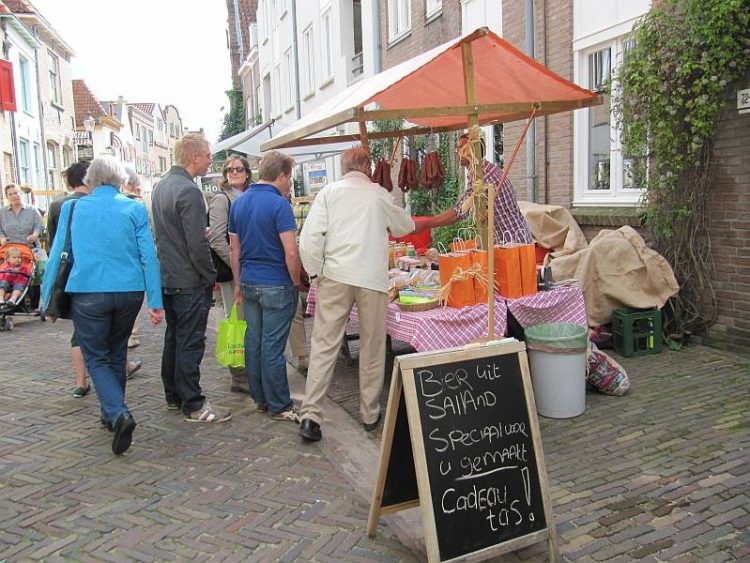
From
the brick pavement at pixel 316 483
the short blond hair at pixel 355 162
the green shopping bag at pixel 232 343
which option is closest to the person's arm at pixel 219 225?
the green shopping bag at pixel 232 343

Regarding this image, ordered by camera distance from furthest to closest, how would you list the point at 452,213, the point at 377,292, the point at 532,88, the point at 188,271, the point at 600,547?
the point at 532,88
the point at 452,213
the point at 188,271
the point at 377,292
the point at 600,547

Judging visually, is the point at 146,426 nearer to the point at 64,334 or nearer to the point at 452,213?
the point at 452,213

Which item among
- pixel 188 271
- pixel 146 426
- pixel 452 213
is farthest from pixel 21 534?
pixel 452 213

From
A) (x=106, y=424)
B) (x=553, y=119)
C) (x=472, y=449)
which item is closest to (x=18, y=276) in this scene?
(x=106, y=424)

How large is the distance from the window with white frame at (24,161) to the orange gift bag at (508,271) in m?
19.6

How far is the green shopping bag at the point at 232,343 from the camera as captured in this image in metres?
5.23

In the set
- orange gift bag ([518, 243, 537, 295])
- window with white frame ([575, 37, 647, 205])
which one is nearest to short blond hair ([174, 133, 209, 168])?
orange gift bag ([518, 243, 537, 295])

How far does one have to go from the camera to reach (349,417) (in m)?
5.00

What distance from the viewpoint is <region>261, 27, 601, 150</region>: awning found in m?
4.62

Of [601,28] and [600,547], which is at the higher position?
[601,28]

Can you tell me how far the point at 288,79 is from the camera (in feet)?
77.6

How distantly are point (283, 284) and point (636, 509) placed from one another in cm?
263

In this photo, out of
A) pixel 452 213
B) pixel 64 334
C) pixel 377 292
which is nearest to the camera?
pixel 377 292

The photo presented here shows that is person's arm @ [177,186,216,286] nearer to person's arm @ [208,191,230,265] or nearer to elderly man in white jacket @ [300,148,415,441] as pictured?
elderly man in white jacket @ [300,148,415,441]
